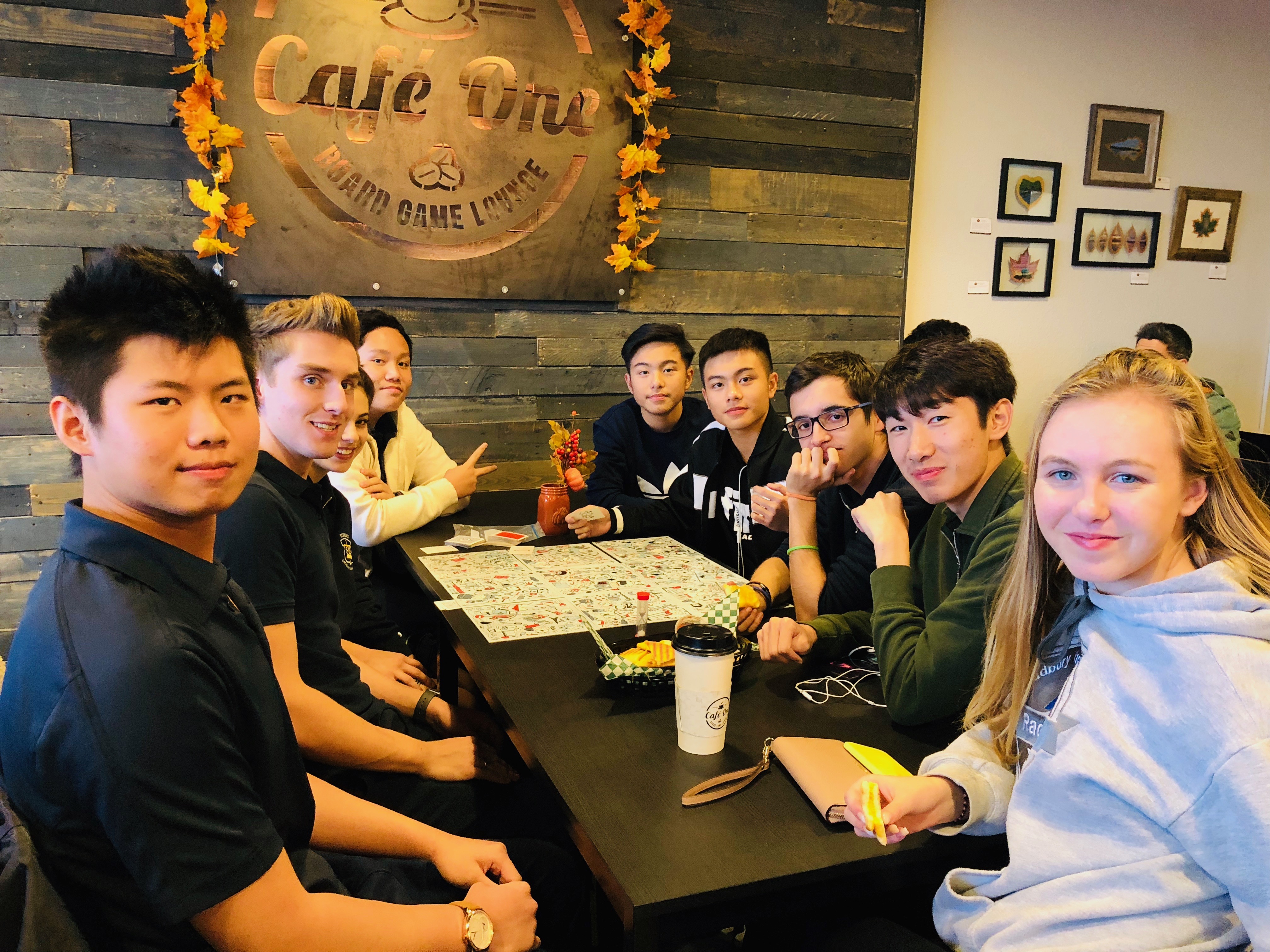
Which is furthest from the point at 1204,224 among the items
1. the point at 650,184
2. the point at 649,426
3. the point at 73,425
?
the point at 73,425

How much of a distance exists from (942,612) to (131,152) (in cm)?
308

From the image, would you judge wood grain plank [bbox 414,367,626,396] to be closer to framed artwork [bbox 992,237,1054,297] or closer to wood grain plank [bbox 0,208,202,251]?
wood grain plank [bbox 0,208,202,251]

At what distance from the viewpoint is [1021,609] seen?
1146 millimetres

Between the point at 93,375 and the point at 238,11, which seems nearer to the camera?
the point at 93,375

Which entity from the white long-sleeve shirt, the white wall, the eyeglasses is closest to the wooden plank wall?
the white wall

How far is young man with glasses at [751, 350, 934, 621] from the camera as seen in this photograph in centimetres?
185

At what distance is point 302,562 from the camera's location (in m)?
1.57

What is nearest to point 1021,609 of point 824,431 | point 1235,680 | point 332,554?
point 1235,680

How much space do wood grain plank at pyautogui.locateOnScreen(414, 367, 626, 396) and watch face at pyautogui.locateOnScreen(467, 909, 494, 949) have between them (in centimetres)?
256

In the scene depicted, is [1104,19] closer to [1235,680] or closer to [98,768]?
[1235,680]

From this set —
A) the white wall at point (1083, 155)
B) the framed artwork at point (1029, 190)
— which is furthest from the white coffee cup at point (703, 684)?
the framed artwork at point (1029, 190)

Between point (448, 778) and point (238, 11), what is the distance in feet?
9.09

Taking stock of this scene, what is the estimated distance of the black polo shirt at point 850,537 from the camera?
1771 mm

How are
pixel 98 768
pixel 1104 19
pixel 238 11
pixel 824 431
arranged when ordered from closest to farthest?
1. pixel 98 768
2. pixel 824 431
3. pixel 238 11
4. pixel 1104 19
